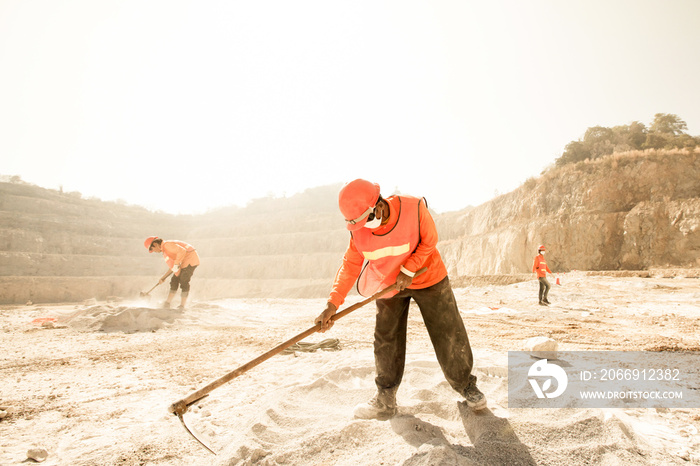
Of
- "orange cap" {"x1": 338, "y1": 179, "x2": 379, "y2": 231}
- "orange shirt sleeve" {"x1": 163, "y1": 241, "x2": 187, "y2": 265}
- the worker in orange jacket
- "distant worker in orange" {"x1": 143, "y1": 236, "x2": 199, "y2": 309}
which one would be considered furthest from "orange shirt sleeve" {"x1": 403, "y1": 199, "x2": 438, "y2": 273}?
"orange shirt sleeve" {"x1": 163, "y1": 241, "x2": 187, "y2": 265}

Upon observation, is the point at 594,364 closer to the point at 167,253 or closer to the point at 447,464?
the point at 447,464

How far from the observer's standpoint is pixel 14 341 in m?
5.79

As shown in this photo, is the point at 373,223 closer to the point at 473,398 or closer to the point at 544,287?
the point at 473,398

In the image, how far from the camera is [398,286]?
241cm

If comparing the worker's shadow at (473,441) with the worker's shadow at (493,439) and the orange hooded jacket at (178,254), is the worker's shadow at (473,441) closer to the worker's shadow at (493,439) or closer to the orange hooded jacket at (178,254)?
the worker's shadow at (493,439)

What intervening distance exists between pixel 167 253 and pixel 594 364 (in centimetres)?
813

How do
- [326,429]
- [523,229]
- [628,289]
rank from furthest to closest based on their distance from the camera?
[523,229], [628,289], [326,429]

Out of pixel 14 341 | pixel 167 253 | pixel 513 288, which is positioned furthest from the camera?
pixel 513 288

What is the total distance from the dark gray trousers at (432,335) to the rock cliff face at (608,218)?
1801 cm

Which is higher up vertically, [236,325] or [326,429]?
[326,429]

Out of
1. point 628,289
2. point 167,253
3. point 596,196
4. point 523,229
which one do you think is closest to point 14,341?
point 167,253

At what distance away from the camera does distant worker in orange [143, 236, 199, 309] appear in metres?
7.91

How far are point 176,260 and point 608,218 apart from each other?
19.1 metres

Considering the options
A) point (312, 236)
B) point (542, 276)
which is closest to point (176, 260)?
point (542, 276)
